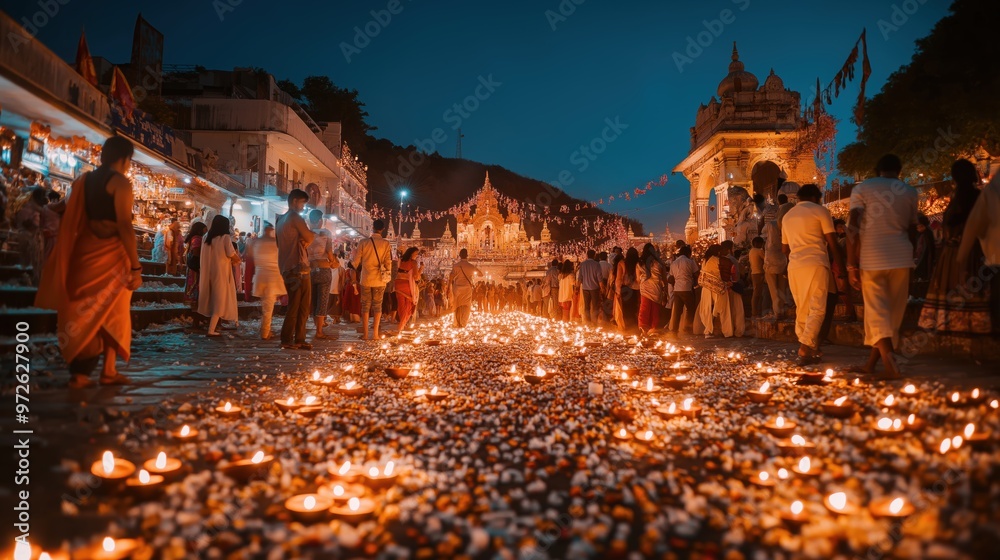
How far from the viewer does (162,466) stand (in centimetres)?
245

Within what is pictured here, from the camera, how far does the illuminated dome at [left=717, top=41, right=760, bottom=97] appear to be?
32062mm

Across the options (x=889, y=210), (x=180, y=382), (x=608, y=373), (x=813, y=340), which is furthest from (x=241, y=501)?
(x=813, y=340)

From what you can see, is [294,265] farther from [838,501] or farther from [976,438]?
[976,438]

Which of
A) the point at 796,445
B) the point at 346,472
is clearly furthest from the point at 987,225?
the point at 346,472

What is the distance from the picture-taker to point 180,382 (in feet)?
15.6

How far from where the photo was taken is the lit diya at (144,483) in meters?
2.17

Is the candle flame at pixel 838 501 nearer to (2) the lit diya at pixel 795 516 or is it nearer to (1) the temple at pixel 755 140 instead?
(2) the lit diya at pixel 795 516

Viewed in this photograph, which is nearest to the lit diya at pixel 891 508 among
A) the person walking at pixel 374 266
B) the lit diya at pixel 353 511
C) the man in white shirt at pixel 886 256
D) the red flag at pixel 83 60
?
the lit diya at pixel 353 511

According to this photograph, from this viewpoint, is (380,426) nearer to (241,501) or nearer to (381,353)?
(241,501)

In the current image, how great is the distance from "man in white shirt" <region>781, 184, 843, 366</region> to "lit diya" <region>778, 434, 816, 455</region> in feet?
11.0

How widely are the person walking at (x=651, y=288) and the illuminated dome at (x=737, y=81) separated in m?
24.6

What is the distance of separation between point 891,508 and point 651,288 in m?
8.58

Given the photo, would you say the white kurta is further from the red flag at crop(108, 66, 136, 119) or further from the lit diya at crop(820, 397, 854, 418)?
the red flag at crop(108, 66, 136, 119)

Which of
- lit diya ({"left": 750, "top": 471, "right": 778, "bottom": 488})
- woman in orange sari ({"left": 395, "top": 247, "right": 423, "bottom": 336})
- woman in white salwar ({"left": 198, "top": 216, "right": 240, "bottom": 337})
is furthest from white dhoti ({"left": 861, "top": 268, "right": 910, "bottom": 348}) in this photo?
woman in orange sari ({"left": 395, "top": 247, "right": 423, "bottom": 336})
